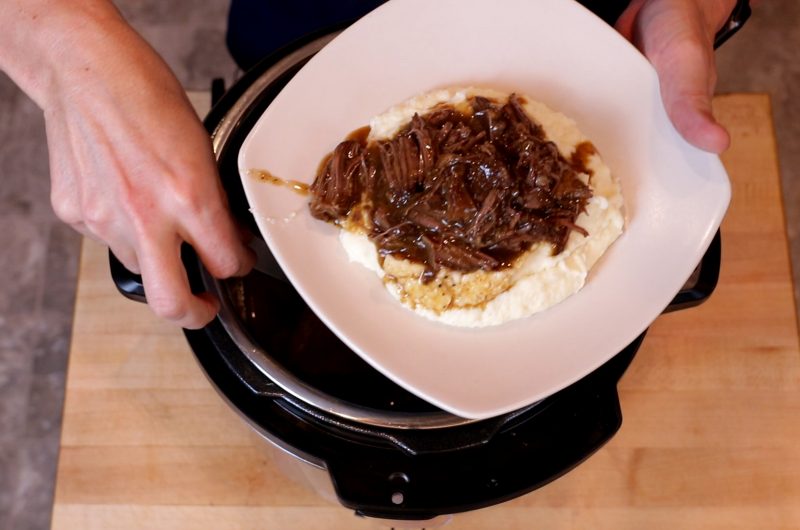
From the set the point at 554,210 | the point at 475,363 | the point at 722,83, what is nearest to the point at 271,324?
the point at 475,363

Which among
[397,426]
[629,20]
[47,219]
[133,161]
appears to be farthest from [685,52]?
[47,219]

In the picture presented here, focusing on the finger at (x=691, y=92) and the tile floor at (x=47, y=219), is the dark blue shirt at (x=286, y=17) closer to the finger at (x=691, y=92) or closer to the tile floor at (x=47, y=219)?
the finger at (x=691, y=92)

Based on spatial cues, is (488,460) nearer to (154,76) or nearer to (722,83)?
(154,76)

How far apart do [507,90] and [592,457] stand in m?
0.68

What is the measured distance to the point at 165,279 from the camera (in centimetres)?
95

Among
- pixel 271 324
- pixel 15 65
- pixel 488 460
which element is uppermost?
pixel 15 65

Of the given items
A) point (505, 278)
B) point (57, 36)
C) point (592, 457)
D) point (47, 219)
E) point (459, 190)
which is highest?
point (57, 36)

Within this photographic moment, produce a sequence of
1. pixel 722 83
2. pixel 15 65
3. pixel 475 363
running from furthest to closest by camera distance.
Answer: pixel 722 83 < pixel 15 65 < pixel 475 363

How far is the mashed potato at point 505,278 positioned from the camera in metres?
0.96

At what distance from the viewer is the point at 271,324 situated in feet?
3.73

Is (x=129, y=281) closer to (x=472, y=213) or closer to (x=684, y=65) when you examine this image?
(x=472, y=213)

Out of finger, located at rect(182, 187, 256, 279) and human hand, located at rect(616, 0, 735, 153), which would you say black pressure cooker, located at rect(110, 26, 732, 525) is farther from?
human hand, located at rect(616, 0, 735, 153)

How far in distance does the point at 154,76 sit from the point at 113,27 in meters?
0.09

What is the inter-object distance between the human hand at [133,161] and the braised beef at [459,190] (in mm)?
158
